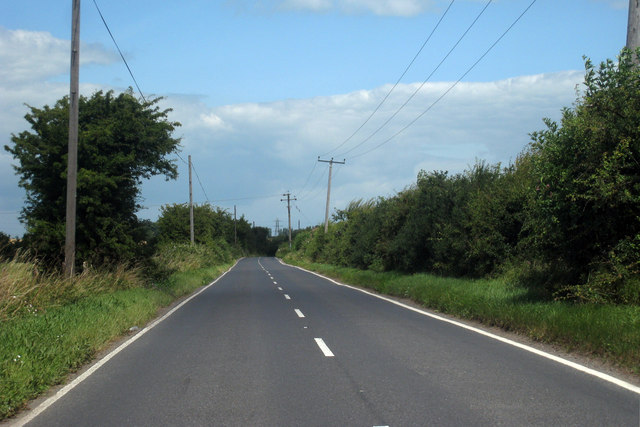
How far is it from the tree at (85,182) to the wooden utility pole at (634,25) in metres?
16.2

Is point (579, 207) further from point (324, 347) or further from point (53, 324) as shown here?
point (53, 324)

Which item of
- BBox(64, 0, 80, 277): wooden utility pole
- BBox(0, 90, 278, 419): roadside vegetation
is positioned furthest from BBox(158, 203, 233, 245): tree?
BBox(64, 0, 80, 277): wooden utility pole

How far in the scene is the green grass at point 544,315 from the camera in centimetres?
836

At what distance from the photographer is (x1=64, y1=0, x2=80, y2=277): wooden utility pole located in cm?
1634

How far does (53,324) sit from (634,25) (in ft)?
38.8

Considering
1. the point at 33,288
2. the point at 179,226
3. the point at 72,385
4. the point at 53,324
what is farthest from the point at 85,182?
the point at 179,226

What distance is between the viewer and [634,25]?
11008 millimetres

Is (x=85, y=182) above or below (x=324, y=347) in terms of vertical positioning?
above

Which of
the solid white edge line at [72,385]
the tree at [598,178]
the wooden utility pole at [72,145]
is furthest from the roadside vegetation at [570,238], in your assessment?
the wooden utility pole at [72,145]

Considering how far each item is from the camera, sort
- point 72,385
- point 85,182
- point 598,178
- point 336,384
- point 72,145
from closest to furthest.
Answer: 1. point 336,384
2. point 72,385
3. point 598,178
4. point 72,145
5. point 85,182

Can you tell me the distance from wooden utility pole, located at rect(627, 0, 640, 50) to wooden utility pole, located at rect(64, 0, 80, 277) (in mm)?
13728

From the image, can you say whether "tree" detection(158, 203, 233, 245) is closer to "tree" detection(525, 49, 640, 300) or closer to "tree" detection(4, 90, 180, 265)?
"tree" detection(4, 90, 180, 265)

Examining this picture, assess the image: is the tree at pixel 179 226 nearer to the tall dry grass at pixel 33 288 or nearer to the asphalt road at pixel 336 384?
the tall dry grass at pixel 33 288

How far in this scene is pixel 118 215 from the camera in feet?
71.5
